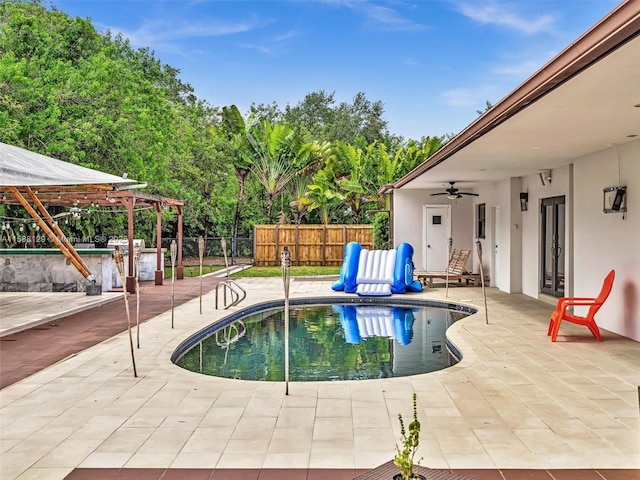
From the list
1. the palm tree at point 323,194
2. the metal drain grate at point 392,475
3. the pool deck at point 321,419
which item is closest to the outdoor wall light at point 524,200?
the pool deck at point 321,419

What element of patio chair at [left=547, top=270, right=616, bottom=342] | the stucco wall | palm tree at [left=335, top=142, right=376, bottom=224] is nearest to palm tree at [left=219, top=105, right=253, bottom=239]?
palm tree at [left=335, top=142, right=376, bottom=224]

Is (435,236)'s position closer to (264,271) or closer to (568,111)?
(264,271)

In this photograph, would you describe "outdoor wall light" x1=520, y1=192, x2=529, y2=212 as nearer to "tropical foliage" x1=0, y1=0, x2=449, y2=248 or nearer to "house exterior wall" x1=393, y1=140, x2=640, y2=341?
"house exterior wall" x1=393, y1=140, x2=640, y2=341

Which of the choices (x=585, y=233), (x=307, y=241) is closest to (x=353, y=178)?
(x=307, y=241)

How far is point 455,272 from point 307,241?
9627 millimetres

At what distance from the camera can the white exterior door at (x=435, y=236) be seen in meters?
19.0

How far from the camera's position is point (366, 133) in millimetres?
35625

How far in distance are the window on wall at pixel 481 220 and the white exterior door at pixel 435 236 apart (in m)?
1.09

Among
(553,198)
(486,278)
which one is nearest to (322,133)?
(486,278)

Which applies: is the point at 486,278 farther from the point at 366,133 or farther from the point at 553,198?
the point at 366,133

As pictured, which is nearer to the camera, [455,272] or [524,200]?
[524,200]

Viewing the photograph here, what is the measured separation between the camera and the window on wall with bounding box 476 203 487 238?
57.4ft

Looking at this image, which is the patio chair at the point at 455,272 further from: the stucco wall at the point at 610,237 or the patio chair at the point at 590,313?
the patio chair at the point at 590,313

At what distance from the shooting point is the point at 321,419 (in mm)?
5031
